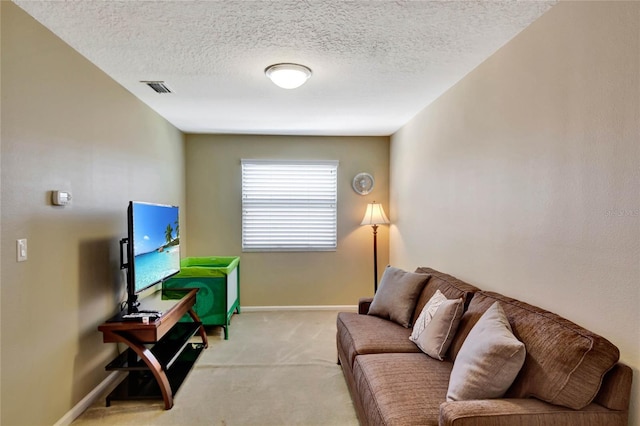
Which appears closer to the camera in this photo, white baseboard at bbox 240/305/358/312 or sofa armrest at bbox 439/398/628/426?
sofa armrest at bbox 439/398/628/426

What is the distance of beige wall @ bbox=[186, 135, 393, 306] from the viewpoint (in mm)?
4969

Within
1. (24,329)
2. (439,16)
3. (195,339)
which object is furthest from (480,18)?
(195,339)

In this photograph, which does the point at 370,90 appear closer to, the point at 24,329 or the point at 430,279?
the point at 430,279

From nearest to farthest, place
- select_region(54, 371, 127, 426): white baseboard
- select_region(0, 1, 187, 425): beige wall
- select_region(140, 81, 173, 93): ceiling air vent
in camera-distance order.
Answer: select_region(0, 1, 187, 425): beige wall, select_region(54, 371, 127, 426): white baseboard, select_region(140, 81, 173, 93): ceiling air vent

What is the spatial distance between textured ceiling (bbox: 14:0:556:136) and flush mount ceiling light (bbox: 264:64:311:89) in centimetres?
7

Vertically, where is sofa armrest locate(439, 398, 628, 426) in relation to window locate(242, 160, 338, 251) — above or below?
below

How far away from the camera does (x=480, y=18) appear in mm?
1973

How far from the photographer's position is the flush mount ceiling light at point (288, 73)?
→ 2598 mm

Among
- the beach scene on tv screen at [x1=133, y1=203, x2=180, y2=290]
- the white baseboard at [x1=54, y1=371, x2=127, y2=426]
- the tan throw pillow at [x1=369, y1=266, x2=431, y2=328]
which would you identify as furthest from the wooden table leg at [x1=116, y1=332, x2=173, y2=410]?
the tan throw pillow at [x1=369, y1=266, x2=431, y2=328]

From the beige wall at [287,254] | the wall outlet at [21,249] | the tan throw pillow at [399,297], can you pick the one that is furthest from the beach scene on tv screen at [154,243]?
the tan throw pillow at [399,297]

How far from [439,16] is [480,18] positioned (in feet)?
0.76

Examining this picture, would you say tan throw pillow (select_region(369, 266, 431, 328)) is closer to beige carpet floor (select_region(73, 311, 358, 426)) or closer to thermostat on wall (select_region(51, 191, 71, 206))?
beige carpet floor (select_region(73, 311, 358, 426))

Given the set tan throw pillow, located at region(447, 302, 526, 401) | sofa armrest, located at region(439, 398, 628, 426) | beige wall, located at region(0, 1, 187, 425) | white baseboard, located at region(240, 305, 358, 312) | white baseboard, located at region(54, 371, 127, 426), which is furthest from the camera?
white baseboard, located at region(240, 305, 358, 312)

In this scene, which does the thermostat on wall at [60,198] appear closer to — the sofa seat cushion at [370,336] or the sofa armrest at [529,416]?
the sofa seat cushion at [370,336]
